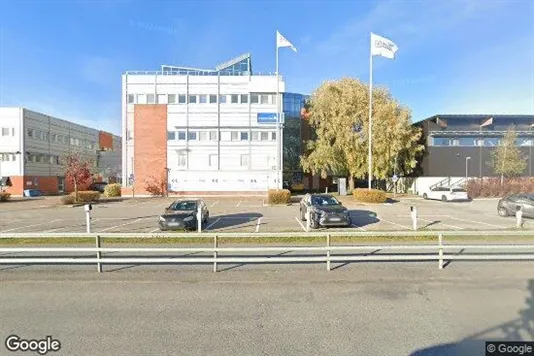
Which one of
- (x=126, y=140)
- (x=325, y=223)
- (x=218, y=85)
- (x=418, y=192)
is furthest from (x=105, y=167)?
(x=325, y=223)

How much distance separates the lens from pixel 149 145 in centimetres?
4100

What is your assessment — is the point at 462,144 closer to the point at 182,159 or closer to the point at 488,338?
the point at 182,159

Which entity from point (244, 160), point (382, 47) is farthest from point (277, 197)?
point (244, 160)

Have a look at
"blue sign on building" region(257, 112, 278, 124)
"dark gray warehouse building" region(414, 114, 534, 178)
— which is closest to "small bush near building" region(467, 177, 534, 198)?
"dark gray warehouse building" region(414, 114, 534, 178)

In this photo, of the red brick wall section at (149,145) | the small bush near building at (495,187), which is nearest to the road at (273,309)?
the small bush near building at (495,187)

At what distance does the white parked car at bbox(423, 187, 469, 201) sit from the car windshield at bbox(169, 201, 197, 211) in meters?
25.5

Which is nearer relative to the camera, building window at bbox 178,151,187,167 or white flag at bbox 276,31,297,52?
white flag at bbox 276,31,297,52

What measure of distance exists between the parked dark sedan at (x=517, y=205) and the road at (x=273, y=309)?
13.2 meters

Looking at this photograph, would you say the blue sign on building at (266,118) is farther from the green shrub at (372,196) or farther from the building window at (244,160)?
the green shrub at (372,196)

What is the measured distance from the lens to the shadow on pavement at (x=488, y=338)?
3.77 metres

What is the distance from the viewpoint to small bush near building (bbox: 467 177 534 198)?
111 ft

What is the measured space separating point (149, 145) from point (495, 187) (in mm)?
39039

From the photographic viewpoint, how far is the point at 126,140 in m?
41.9

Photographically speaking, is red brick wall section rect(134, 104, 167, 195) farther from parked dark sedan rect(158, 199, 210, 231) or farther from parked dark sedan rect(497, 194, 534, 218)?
parked dark sedan rect(497, 194, 534, 218)
